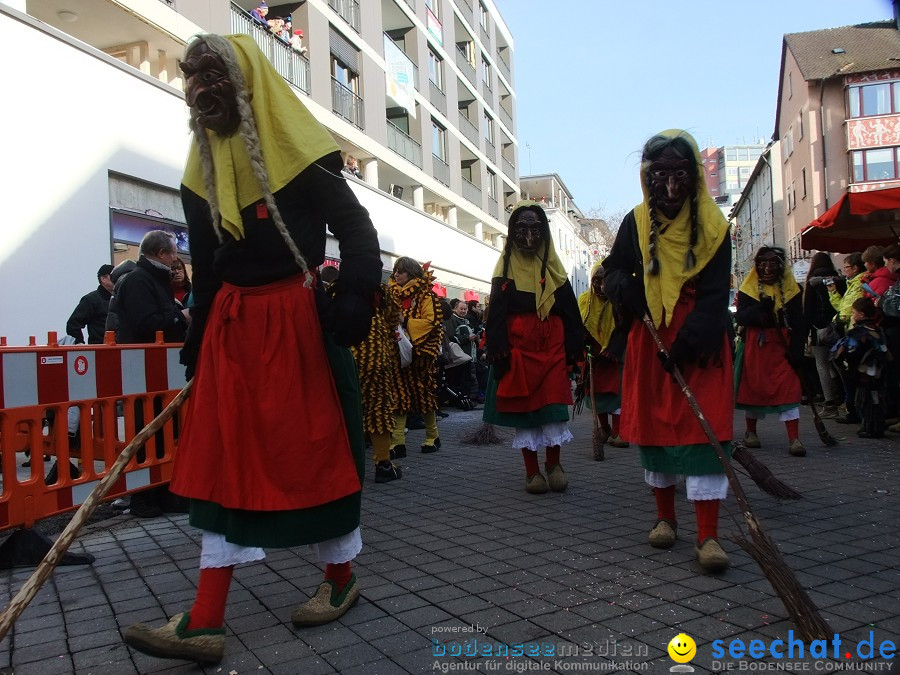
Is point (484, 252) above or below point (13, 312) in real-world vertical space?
above

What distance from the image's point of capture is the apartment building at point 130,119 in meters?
9.36

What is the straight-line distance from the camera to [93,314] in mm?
7500

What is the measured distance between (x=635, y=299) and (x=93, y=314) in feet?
19.2

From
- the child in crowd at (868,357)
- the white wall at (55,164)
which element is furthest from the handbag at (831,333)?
the white wall at (55,164)

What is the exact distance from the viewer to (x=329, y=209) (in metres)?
2.85

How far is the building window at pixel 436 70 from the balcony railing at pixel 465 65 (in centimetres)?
253

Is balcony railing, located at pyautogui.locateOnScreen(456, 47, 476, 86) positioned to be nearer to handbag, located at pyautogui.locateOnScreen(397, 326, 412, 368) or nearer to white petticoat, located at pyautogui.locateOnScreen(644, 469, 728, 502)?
handbag, located at pyautogui.locateOnScreen(397, 326, 412, 368)

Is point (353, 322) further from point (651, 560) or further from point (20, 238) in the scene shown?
point (20, 238)

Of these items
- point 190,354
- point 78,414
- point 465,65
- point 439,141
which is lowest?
point 78,414

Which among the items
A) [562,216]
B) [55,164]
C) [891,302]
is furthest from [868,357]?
[562,216]

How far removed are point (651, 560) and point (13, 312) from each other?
8.44 meters

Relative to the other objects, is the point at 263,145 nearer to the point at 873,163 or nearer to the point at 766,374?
the point at 766,374

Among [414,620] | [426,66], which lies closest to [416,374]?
[414,620]

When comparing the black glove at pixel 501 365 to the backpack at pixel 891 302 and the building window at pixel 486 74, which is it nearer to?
the backpack at pixel 891 302
